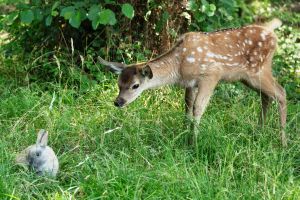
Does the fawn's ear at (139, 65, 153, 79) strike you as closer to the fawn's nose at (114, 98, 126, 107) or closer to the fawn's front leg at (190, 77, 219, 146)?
the fawn's nose at (114, 98, 126, 107)

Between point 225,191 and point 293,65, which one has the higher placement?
point 225,191

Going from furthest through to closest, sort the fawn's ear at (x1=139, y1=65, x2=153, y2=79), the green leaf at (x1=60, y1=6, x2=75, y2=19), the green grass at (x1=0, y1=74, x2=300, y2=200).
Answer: the green leaf at (x1=60, y1=6, x2=75, y2=19)
the fawn's ear at (x1=139, y1=65, x2=153, y2=79)
the green grass at (x1=0, y1=74, x2=300, y2=200)

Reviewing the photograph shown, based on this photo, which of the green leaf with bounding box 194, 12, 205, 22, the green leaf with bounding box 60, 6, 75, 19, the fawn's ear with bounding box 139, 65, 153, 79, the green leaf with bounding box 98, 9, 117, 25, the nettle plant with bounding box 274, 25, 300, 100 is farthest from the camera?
Answer: the nettle plant with bounding box 274, 25, 300, 100

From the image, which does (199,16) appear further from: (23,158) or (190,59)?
(23,158)

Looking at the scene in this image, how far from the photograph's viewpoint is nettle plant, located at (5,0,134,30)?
6363 mm

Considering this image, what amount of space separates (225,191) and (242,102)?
2.22 m

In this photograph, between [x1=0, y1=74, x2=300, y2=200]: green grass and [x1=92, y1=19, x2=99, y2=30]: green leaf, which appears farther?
[x1=92, y1=19, x2=99, y2=30]: green leaf

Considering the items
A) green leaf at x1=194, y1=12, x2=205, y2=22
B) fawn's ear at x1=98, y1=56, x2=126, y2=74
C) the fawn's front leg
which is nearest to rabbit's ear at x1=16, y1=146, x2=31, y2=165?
fawn's ear at x1=98, y1=56, x2=126, y2=74

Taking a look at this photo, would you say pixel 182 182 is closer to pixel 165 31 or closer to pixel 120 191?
pixel 120 191

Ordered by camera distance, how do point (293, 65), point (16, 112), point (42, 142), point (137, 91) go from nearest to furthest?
point (42, 142)
point (137, 91)
point (16, 112)
point (293, 65)

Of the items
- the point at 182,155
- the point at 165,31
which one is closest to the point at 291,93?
the point at 165,31

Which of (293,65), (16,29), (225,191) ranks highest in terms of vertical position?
(225,191)

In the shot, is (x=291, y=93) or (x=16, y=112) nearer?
(x=16, y=112)

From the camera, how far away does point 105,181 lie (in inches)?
179
